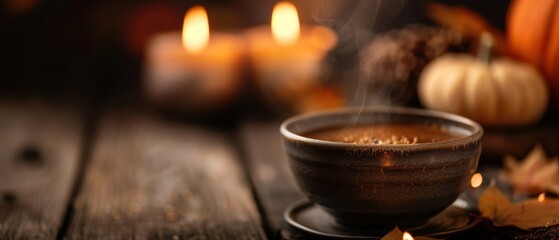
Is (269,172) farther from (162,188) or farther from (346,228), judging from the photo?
(346,228)

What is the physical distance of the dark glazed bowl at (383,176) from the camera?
2.71ft

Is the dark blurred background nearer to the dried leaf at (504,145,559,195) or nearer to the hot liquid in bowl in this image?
the dried leaf at (504,145,559,195)

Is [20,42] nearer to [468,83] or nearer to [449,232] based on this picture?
[468,83]

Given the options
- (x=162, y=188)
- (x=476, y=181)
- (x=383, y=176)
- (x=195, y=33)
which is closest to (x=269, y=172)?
(x=162, y=188)

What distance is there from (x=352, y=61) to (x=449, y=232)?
1.08 meters

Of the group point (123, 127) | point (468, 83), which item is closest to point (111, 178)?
point (123, 127)

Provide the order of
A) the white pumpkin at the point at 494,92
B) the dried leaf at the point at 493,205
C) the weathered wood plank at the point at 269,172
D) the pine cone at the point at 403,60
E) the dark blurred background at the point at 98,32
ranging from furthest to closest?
the dark blurred background at the point at 98,32, the pine cone at the point at 403,60, the white pumpkin at the point at 494,92, the weathered wood plank at the point at 269,172, the dried leaf at the point at 493,205

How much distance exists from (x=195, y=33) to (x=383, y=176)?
0.94 meters

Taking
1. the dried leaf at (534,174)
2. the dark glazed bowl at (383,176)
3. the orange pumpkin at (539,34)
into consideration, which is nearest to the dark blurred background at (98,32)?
the orange pumpkin at (539,34)

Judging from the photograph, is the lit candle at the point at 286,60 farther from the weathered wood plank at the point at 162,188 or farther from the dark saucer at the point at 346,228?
the dark saucer at the point at 346,228

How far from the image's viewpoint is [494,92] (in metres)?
1.33

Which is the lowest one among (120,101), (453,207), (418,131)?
(120,101)

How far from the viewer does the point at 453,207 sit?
3.21 feet

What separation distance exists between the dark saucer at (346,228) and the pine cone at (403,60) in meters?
0.58
